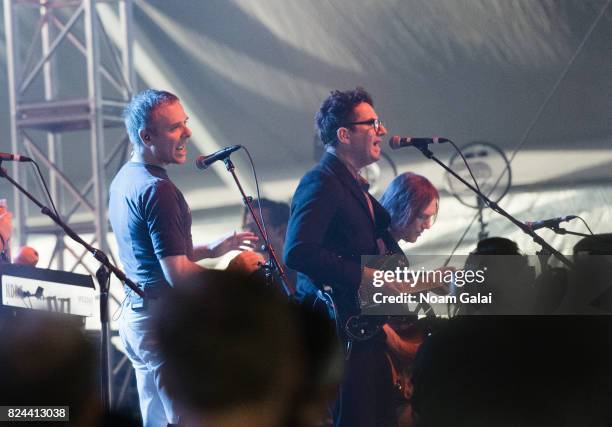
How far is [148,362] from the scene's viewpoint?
287 centimetres

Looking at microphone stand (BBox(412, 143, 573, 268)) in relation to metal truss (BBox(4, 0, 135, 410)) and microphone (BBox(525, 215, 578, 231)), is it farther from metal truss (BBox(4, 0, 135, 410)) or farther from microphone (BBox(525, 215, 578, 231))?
metal truss (BBox(4, 0, 135, 410))

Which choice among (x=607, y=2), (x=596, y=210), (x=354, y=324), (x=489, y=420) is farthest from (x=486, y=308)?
(x=607, y=2)

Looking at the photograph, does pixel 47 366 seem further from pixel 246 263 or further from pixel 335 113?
pixel 335 113

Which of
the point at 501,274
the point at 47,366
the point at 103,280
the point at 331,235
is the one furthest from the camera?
the point at 47,366

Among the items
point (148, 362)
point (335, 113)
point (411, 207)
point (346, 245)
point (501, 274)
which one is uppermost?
point (335, 113)

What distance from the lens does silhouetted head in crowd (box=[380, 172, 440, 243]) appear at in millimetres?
3494

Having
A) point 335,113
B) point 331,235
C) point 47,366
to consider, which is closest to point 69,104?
point 47,366

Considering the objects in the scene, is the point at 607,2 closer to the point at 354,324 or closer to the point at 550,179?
the point at 550,179

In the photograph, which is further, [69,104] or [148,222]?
[69,104]

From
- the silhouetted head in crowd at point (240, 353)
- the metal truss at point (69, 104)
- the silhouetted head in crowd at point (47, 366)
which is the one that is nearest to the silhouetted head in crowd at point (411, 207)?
the silhouetted head in crowd at point (240, 353)

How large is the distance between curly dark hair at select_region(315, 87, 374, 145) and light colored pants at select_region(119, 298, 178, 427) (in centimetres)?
90

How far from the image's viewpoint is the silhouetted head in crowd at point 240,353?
2.93m

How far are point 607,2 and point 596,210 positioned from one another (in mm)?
1148

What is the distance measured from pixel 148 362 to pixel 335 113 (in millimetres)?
1128
